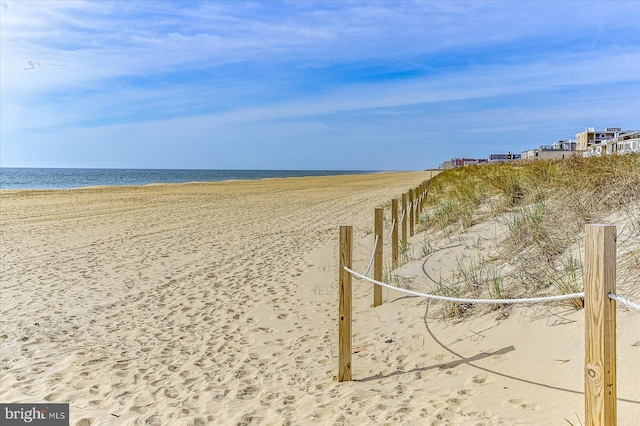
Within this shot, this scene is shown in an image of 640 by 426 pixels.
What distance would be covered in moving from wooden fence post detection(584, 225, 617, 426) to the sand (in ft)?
3.39

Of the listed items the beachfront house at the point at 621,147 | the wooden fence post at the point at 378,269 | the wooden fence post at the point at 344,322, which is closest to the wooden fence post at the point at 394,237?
the wooden fence post at the point at 378,269

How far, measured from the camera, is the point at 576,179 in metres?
8.61

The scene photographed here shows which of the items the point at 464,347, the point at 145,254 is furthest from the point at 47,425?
the point at 145,254

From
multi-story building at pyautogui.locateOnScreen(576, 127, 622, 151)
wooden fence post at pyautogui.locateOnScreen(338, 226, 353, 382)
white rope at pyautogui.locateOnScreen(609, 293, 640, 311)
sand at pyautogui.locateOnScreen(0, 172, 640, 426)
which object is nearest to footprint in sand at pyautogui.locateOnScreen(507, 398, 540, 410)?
sand at pyautogui.locateOnScreen(0, 172, 640, 426)

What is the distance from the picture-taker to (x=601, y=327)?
6.91ft

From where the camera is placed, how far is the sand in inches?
141

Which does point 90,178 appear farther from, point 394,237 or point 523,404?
point 523,404

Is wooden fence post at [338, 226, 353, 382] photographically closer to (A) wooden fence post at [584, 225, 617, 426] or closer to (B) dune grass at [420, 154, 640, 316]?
(B) dune grass at [420, 154, 640, 316]

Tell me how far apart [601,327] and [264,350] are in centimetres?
367

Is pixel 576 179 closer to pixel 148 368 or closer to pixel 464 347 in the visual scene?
pixel 464 347

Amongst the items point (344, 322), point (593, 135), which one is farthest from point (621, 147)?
point (593, 135)

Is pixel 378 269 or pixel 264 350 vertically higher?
pixel 378 269

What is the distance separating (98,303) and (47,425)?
353 cm

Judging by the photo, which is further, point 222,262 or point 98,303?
point 222,262
